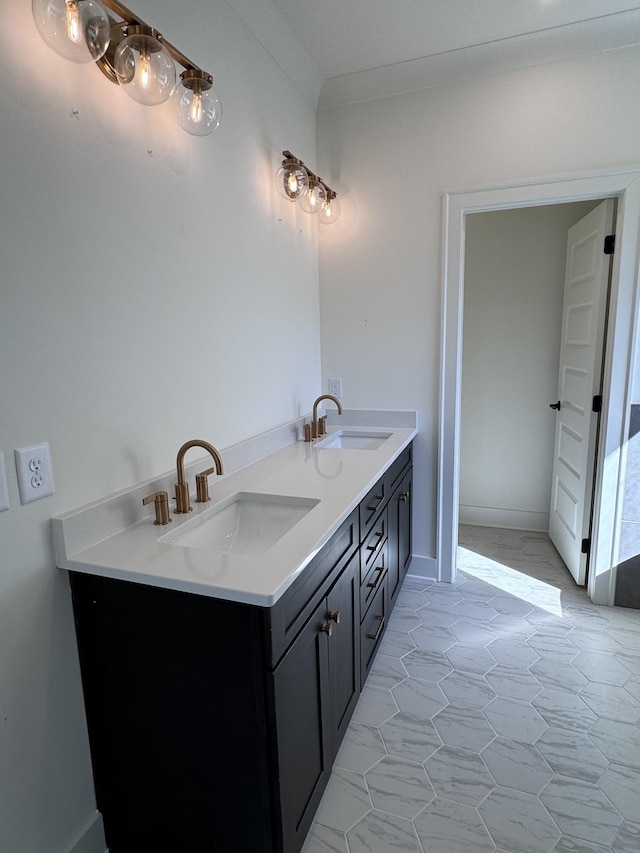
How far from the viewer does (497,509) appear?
144 inches

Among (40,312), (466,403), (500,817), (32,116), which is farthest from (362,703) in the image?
(466,403)

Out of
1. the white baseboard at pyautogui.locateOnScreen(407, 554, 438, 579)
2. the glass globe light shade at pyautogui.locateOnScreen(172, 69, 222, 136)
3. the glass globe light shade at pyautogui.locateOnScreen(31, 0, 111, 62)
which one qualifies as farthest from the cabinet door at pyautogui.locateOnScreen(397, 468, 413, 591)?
the glass globe light shade at pyautogui.locateOnScreen(31, 0, 111, 62)

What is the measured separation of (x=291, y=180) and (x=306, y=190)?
6.4 inches

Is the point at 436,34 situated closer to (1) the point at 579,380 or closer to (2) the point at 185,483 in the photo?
(1) the point at 579,380

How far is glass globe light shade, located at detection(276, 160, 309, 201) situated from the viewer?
2.12m

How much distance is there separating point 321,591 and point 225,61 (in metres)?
1.89

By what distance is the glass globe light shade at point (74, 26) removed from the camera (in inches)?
39.4

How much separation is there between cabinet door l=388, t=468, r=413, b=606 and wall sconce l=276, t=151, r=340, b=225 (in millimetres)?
1447

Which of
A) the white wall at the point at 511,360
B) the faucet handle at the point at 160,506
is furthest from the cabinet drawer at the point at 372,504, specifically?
the white wall at the point at 511,360

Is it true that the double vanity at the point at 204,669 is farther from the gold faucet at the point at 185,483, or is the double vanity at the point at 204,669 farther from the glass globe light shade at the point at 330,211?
the glass globe light shade at the point at 330,211

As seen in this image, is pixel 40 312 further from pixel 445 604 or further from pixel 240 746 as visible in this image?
pixel 445 604

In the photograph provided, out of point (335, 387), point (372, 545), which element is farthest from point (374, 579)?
point (335, 387)

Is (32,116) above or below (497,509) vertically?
A: above

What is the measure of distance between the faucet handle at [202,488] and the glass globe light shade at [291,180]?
136 centimetres
